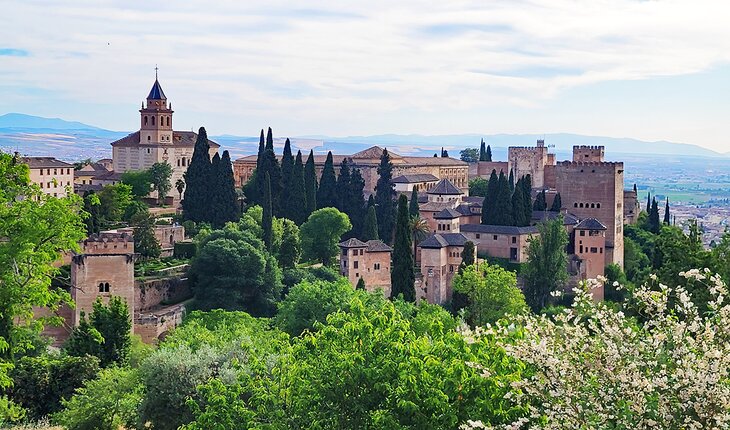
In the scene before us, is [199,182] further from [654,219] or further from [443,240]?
[654,219]

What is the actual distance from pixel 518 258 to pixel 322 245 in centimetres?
954

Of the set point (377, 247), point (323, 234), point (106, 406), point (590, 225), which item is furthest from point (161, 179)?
point (106, 406)

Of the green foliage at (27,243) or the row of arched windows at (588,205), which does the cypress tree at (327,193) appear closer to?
the row of arched windows at (588,205)

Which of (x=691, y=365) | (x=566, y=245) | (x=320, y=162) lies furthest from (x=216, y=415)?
(x=320, y=162)

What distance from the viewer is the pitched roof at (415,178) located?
62156 mm

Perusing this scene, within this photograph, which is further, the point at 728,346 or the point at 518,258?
the point at 518,258

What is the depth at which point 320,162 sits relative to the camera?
2672 inches

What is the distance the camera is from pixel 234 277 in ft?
134

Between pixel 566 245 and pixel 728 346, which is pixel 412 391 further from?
pixel 566 245

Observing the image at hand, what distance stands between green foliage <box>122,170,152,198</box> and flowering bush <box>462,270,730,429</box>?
46014 millimetres

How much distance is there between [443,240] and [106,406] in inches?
1077

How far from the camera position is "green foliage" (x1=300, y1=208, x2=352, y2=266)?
48.8 meters

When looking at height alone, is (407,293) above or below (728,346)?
below

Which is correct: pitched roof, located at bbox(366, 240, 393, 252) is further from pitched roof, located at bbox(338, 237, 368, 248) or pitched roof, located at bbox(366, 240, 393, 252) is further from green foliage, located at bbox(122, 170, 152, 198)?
green foliage, located at bbox(122, 170, 152, 198)
